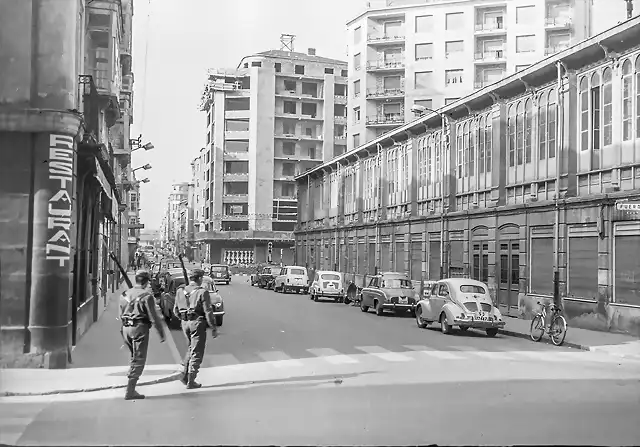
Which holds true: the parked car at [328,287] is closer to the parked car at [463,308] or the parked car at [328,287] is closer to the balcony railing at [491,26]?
the parked car at [463,308]

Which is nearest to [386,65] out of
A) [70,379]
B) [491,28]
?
[491,28]

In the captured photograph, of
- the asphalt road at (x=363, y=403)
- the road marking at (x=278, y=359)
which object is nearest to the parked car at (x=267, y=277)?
the asphalt road at (x=363, y=403)

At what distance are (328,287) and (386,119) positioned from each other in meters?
35.3

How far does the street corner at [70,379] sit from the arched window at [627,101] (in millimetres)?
16657

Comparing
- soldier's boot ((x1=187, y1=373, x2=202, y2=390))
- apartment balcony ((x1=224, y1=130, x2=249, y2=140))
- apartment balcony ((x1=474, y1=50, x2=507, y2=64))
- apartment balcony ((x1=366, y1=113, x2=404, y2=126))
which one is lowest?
soldier's boot ((x1=187, y1=373, x2=202, y2=390))

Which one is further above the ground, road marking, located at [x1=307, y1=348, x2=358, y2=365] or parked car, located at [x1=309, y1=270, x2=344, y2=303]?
parked car, located at [x1=309, y1=270, x2=344, y2=303]

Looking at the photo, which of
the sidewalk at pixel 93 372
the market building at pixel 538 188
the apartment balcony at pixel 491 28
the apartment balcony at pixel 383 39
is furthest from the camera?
the apartment balcony at pixel 383 39

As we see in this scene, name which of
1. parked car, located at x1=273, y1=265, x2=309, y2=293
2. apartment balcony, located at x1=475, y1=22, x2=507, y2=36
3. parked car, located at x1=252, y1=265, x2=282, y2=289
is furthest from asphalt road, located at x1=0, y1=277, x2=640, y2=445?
apartment balcony, located at x1=475, y1=22, x2=507, y2=36

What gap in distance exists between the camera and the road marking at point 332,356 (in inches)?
627

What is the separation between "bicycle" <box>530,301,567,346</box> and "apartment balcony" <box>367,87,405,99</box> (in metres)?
50.6

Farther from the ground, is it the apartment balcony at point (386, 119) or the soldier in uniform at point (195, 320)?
the apartment balcony at point (386, 119)

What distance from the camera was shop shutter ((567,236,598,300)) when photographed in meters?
24.6

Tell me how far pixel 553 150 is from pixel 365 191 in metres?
24.4

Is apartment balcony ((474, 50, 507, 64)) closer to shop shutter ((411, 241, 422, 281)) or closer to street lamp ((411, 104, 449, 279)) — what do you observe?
street lamp ((411, 104, 449, 279))
